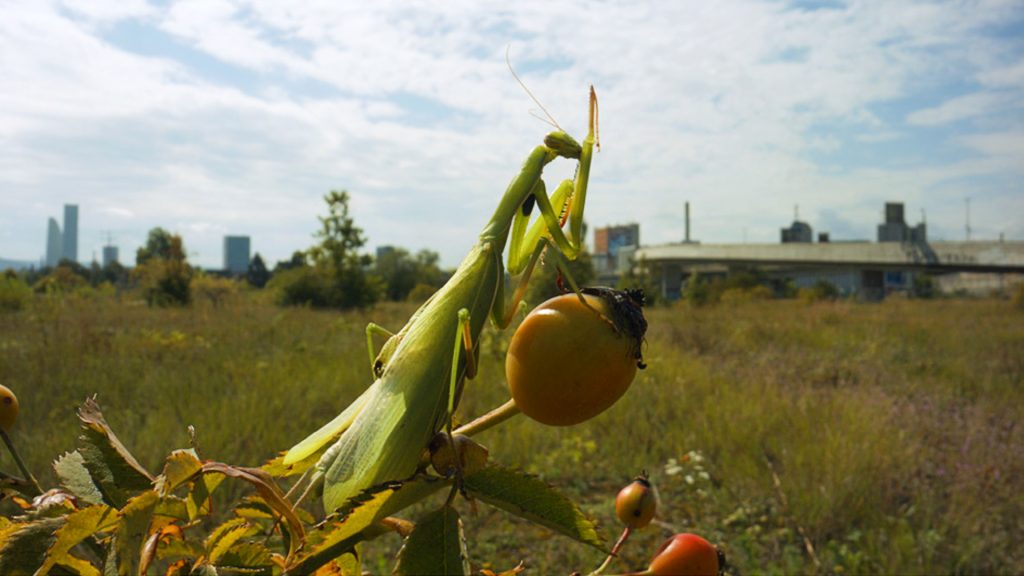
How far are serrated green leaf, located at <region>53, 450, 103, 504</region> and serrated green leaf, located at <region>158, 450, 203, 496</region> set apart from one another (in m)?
0.14

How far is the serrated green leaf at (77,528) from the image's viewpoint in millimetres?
371

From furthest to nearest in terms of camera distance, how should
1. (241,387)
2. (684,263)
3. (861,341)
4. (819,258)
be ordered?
1. (684,263)
2. (819,258)
3. (861,341)
4. (241,387)

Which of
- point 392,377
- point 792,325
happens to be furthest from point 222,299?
point 392,377

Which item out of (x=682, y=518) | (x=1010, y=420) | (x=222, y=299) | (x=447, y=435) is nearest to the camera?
(x=447, y=435)

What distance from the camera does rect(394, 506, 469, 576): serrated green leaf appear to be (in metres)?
0.32

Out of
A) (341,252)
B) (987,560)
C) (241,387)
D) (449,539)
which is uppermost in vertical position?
(341,252)

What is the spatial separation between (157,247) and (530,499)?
1251 inches

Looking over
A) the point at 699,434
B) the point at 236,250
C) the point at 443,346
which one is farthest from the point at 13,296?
the point at 236,250

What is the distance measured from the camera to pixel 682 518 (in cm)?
393

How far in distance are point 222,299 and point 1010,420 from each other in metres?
12.9

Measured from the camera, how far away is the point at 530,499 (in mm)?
391

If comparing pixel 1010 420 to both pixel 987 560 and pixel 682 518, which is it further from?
pixel 682 518

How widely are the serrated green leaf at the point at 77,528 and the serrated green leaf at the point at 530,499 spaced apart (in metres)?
0.22

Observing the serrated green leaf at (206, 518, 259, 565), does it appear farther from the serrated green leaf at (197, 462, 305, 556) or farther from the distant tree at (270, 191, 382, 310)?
the distant tree at (270, 191, 382, 310)
